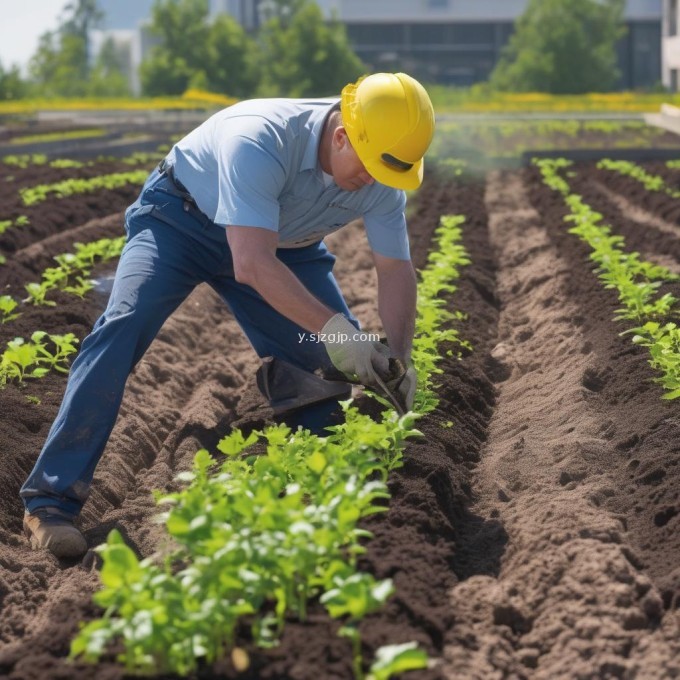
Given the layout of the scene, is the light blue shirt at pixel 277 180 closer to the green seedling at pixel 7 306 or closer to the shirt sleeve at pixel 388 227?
the shirt sleeve at pixel 388 227

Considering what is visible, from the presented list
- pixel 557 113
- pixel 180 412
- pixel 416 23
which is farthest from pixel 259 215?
pixel 416 23

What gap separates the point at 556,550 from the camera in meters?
4.26

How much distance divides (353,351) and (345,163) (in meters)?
0.77

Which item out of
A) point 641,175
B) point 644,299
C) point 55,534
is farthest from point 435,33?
point 55,534

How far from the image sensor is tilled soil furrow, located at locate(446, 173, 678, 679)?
3662 millimetres

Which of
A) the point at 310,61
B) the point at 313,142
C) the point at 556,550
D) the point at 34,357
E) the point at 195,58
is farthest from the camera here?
the point at 195,58

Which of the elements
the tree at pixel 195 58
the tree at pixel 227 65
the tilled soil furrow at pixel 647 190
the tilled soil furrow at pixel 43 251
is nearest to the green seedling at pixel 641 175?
the tilled soil furrow at pixel 647 190

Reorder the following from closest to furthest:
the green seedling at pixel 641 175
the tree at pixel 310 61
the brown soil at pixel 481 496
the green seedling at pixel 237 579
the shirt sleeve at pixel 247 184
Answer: the green seedling at pixel 237 579 → the brown soil at pixel 481 496 → the shirt sleeve at pixel 247 184 → the green seedling at pixel 641 175 → the tree at pixel 310 61

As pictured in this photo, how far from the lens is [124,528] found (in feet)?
A: 17.2

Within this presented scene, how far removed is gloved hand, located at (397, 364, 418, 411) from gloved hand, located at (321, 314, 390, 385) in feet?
0.38

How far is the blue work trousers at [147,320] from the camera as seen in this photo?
5.02 m

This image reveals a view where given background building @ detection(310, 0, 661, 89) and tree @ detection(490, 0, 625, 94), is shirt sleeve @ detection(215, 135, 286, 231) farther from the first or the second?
background building @ detection(310, 0, 661, 89)

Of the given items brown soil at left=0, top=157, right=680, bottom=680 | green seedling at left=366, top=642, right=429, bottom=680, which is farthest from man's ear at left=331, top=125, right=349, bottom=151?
green seedling at left=366, top=642, right=429, bottom=680

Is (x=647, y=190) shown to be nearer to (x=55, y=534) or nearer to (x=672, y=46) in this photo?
(x=55, y=534)
